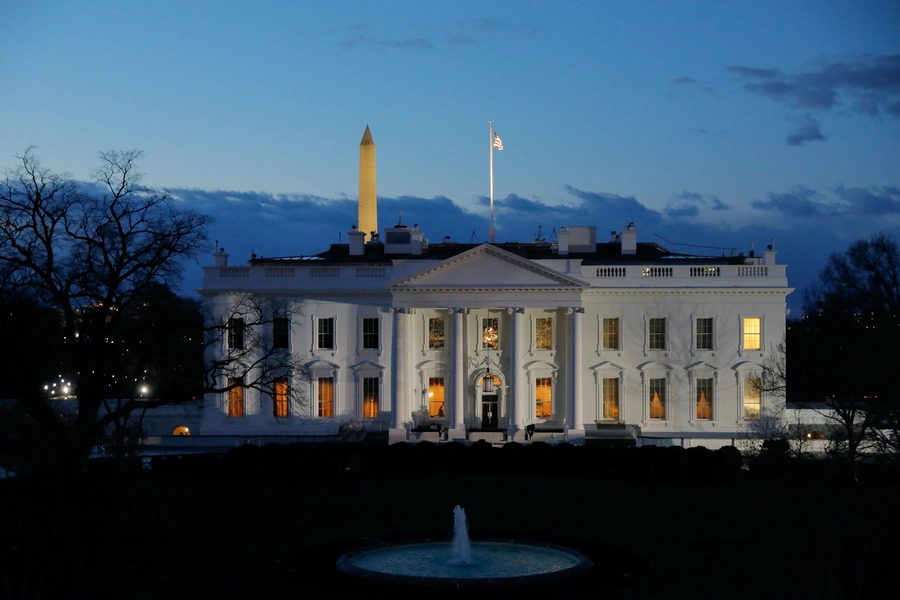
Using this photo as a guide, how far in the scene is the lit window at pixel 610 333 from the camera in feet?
172

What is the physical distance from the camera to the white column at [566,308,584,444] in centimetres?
5000

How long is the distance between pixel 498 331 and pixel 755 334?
11921mm

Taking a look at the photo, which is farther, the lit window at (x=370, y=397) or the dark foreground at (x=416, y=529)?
the lit window at (x=370, y=397)

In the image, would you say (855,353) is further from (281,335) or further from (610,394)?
(281,335)

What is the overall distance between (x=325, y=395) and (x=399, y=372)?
418 centimetres

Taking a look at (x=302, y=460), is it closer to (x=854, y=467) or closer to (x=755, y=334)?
(x=854, y=467)

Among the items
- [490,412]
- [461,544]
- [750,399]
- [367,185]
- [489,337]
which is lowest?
[461,544]

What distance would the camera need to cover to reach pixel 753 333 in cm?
5209

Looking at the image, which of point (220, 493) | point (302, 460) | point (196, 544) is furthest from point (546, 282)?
point (196, 544)

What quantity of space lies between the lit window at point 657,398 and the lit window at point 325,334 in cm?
1507

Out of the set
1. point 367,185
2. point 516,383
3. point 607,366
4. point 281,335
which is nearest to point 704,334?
point 607,366

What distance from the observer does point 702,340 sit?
2058 inches

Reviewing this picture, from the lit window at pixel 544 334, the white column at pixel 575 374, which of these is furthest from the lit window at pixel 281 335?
the white column at pixel 575 374

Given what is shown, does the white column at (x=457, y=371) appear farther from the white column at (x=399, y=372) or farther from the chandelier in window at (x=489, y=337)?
the white column at (x=399, y=372)
